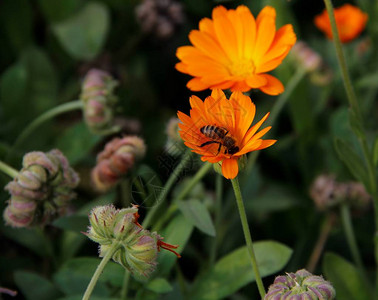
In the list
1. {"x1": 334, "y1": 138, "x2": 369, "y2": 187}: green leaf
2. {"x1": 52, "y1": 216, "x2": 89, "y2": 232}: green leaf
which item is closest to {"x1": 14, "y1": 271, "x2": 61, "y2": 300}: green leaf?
{"x1": 52, "y1": 216, "x2": 89, "y2": 232}: green leaf

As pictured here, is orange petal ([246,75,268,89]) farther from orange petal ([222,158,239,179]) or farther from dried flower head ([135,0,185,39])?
dried flower head ([135,0,185,39])

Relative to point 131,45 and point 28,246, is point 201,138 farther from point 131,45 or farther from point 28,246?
point 131,45

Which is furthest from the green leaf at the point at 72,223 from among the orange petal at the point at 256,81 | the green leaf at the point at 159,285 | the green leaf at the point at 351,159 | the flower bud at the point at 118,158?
the green leaf at the point at 351,159

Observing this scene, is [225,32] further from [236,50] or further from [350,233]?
[350,233]

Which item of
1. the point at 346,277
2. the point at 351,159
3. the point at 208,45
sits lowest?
the point at 346,277

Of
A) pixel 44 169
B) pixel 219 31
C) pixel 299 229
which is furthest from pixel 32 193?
pixel 299 229

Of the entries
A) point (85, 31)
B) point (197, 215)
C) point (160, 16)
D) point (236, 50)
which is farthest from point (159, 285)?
point (160, 16)
